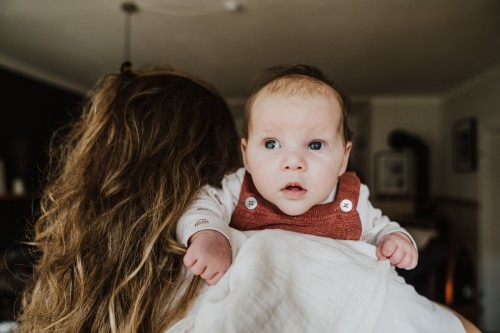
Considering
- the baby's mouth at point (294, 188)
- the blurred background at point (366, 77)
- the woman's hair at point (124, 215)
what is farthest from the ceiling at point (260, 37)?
the baby's mouth at point (294, 188)

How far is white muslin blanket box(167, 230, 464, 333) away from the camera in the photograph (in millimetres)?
A: 483

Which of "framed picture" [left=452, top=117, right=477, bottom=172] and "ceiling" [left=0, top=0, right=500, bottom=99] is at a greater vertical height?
"ceiling" [left=0, top=0, right=500, bottom=99]

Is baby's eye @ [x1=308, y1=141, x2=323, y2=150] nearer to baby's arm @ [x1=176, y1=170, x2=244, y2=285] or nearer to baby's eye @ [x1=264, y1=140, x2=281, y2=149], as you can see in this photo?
baby's eye @ [x1=264, y1=140, x2=281, y2=149]

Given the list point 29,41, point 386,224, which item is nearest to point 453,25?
point 386,224

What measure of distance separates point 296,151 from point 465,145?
4.54m

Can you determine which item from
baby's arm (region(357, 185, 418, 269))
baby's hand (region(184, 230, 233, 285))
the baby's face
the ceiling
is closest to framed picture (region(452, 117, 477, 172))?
the ceiling

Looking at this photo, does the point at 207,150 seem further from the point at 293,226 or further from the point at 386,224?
the point at 386,224

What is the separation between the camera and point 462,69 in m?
3.96

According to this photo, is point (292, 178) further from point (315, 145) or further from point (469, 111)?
point (469, 111)

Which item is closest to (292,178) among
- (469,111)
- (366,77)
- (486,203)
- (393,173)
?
(366,77)

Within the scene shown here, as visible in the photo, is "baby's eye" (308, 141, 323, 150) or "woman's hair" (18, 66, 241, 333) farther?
"baby's eye" (308, 141, 323, 150)

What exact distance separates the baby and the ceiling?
1.91 meters

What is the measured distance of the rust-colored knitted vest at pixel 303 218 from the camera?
781 millimetres

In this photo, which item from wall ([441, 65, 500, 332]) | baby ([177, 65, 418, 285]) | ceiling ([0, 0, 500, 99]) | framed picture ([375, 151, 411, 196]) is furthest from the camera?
framed picture ([375, 151, 411, 196])
